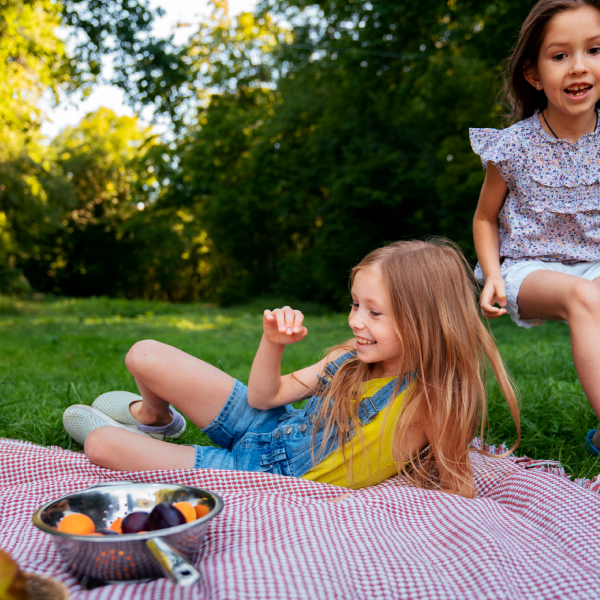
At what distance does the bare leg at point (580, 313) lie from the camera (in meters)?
1.77

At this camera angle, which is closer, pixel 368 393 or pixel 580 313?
pixel 580 313

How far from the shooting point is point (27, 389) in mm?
3465

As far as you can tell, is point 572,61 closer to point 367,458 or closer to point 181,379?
point 367,458

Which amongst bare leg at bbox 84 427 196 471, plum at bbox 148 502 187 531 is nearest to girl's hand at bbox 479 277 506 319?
bare leg at bbox 84 427 196 471

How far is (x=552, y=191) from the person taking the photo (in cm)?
220

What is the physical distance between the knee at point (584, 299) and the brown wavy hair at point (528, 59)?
2.90 feet

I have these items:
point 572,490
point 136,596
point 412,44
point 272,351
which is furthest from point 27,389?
point 412,44

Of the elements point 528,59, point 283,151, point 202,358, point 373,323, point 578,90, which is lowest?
point 202,358

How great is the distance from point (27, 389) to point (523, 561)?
300 centimetres

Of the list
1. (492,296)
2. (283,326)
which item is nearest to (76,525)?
(283,326)

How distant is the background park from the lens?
464 cm

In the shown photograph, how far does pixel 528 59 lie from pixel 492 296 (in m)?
0.93

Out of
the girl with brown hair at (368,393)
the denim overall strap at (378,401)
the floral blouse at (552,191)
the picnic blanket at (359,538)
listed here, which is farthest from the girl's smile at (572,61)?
the picnic blanket at (359,538)

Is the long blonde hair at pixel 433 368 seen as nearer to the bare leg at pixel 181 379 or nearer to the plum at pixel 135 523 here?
the bare leg at pixel 181 379
